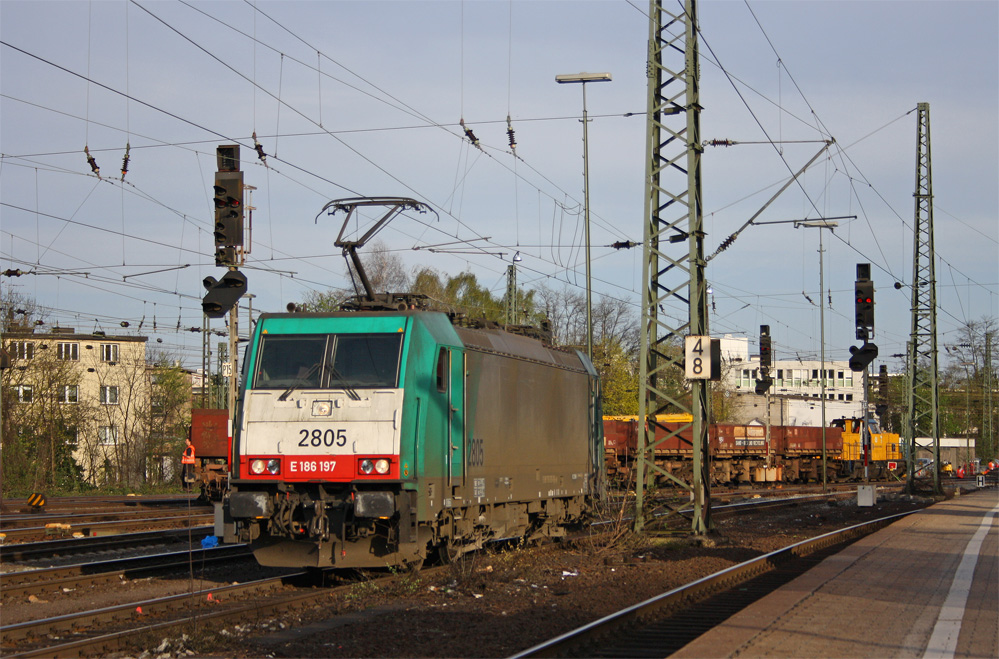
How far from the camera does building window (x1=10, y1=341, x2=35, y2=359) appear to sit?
43.7 metres

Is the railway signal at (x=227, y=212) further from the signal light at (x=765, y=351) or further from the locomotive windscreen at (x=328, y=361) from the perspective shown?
the signal light at (x=765, y=351)

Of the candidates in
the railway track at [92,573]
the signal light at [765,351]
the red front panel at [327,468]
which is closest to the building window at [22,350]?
the signal light at [765,351]

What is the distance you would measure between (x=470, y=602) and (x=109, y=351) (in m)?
62.1

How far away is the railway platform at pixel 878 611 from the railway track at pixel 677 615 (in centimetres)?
32

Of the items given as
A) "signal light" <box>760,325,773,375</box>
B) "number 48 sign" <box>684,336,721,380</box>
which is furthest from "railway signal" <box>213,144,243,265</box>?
"signal light" <box>760,325,773,375</box>

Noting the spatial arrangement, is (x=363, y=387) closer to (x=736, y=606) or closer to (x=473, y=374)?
(x=473, y=374)

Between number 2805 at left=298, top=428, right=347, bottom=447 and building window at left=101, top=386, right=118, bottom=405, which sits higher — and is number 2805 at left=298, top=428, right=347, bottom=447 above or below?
below

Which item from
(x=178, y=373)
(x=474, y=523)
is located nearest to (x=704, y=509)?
(x=474, y=523)

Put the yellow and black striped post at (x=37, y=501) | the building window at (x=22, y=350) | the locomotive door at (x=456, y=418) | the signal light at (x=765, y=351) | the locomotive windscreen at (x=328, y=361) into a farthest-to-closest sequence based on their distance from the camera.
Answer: the building window at (x=22, y=350), the signal light at (x=765, y=351), the yellow and black striped post at (x=37, y=501), the locomotive door at (x=456, y=418), the locomotive windscreen at (x=328, y=361)

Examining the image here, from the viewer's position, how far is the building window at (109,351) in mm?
67000

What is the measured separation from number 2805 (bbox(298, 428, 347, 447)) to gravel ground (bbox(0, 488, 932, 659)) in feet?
5.81

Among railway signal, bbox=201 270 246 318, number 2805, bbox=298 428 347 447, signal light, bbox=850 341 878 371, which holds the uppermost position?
railway signal, bbox=201 270 246 318

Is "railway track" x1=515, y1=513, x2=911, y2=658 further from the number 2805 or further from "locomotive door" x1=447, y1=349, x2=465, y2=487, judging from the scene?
the number 2805

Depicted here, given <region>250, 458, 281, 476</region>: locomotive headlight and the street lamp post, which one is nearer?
<region>250, 458, 281, 476</region>: locomotive headlight
